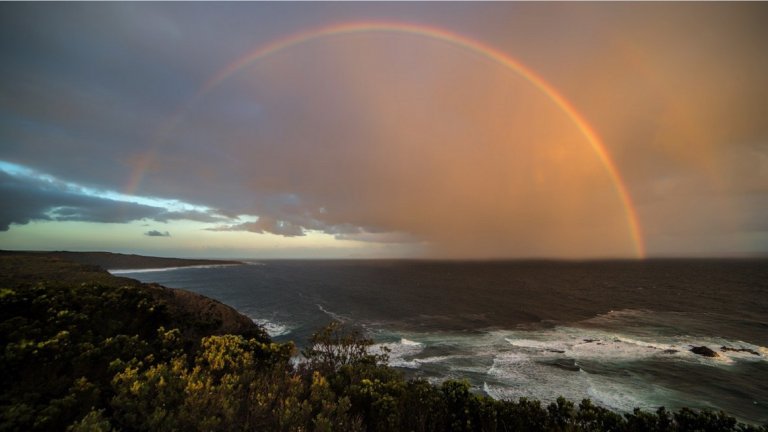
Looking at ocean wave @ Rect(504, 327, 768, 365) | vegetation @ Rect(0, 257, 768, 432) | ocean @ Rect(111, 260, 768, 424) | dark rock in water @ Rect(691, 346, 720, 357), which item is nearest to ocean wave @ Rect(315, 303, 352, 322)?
ocean @ Rect(111, 260, 768, 424)

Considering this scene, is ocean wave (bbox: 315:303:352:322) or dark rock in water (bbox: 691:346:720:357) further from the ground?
dark rock in water (bbox: 691:346:720:357)

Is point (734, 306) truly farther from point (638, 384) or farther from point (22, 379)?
point (22, 379)

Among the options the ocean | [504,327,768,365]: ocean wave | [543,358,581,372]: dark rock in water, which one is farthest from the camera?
[504,327,768,365]: ocean wave

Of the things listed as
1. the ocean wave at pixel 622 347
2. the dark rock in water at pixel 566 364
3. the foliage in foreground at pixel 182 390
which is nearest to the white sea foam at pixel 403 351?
the ocean wave at pixel 622 347

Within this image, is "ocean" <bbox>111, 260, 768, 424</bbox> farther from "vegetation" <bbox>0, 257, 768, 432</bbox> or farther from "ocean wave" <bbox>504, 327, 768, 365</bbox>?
"vegetation" <bbox>0, 257, 768, 432</bbox>

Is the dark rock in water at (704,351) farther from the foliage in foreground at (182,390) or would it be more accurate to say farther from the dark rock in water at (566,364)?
the foliage in foreground at (182,390)
